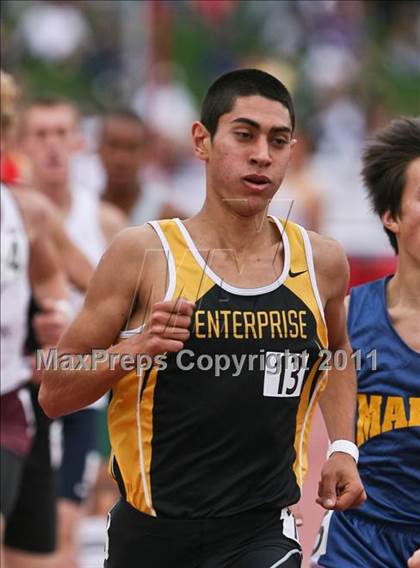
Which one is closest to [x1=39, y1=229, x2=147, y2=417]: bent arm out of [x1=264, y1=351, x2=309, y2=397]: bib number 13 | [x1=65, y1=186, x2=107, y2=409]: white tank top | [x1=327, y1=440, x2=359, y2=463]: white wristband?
[x1=264, y1=351, x2=309, y2=397]: bib number 13

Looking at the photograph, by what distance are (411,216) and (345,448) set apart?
2.87 feet

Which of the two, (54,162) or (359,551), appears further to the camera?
(54,162)

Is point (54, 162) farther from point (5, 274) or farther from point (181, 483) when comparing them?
point (181, 483)

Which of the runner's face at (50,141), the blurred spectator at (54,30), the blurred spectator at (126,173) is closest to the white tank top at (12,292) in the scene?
the runner's face at (50,141)

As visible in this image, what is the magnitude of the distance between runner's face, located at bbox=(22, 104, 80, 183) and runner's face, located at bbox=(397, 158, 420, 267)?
4.23 meters

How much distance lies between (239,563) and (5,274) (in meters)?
2.04

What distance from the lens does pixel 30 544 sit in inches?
273

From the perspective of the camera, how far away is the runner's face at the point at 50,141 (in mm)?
8891

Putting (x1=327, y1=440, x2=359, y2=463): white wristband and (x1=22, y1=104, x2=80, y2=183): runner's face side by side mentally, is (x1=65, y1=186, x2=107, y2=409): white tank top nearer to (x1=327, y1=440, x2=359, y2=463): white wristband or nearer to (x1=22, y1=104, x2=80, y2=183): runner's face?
(x1=22, y1=104, x2=80, y2=183): runner's face

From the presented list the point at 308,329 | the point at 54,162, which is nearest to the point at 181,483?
the point at 308,329

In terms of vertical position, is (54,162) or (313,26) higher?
(313,26)

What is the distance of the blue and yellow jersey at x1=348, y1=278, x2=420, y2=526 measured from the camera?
15.2ft
